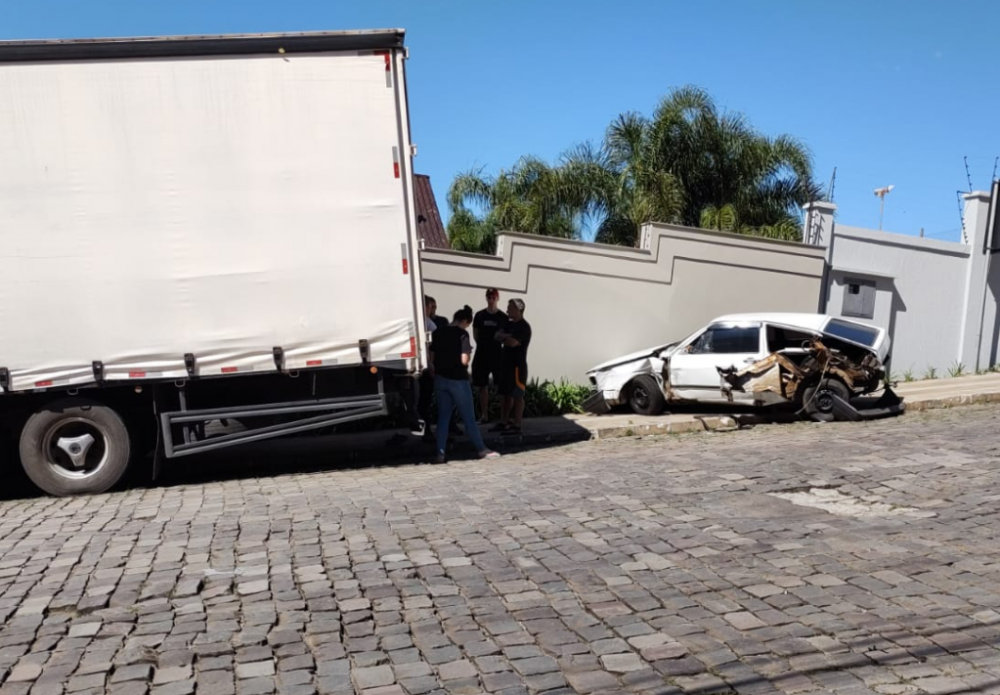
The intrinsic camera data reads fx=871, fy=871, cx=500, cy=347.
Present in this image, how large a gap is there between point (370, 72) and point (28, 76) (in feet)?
10.0

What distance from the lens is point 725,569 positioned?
5270 millimetres

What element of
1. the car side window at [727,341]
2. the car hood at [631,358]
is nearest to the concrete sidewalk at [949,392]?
the car side window at [727,341]

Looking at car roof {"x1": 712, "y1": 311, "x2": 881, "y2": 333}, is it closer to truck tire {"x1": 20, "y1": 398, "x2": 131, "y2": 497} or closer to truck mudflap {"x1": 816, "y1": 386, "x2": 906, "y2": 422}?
truck mudflap {"x1": 816, "y1": 386, "x2": 906, "y2": 422}

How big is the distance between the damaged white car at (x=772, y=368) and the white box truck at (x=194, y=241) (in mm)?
4606

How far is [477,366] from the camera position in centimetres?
1162

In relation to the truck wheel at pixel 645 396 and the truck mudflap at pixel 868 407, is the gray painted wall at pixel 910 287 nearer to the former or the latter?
the truck mudflap at pixel 868 407

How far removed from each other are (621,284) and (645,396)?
2.42 m

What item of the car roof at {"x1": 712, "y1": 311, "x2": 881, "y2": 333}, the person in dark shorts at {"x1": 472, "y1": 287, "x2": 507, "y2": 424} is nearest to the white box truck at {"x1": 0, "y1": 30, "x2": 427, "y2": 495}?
the person in dark shorts at {"x1": 472, "y1": 287, "x2": 507, "y2": 424}

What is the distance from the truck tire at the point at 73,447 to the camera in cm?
824

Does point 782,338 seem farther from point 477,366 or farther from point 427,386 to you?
point 427,386

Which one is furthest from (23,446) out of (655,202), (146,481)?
(655,202)

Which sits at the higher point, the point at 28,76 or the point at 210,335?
the point at 28,76

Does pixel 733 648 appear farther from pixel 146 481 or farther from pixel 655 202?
pixel 655 202

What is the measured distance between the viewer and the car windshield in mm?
11320
